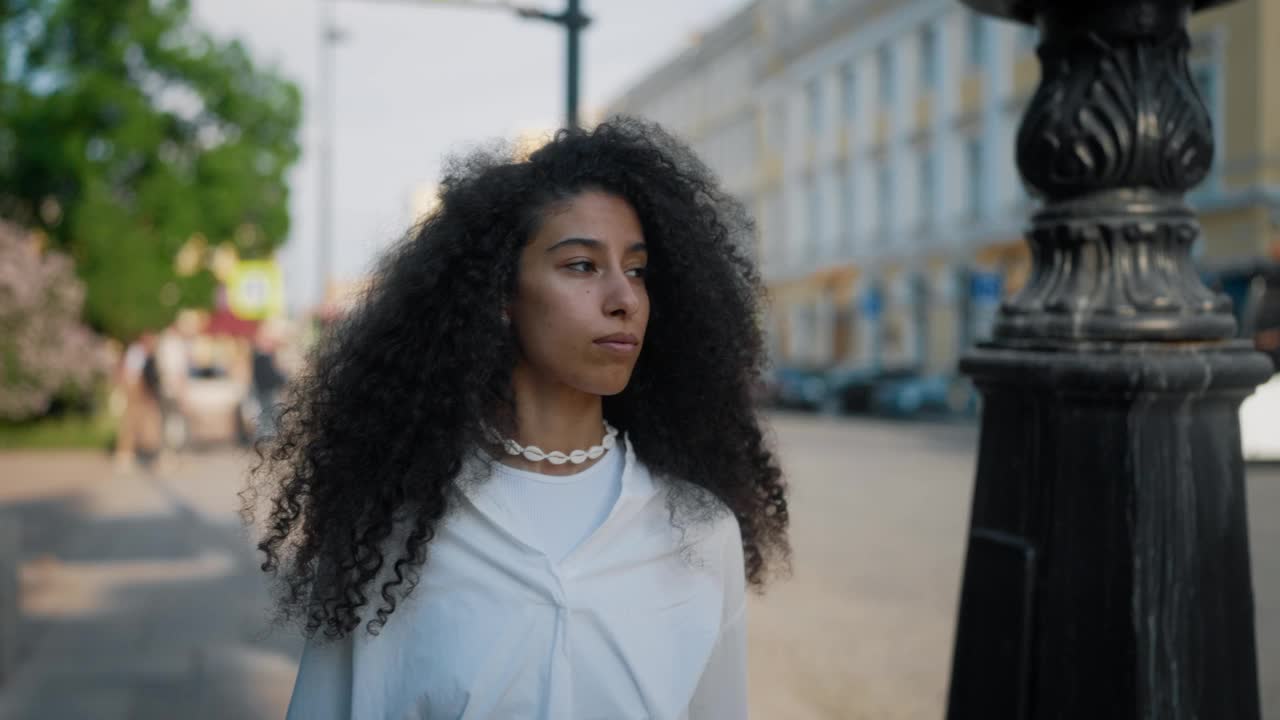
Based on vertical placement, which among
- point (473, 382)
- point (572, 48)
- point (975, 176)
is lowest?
point (473, 382)

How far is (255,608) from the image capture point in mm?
7527

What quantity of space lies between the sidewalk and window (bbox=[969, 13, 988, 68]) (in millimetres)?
29434

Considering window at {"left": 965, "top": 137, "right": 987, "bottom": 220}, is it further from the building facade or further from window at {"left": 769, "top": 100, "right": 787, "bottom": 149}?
window at {"left": 769, "top": 100, "right": 787, "bottom": 149}

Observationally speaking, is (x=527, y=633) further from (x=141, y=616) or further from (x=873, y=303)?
(x=873, y=303)

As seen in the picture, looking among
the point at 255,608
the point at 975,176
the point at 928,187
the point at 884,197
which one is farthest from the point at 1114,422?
the point at 884,197

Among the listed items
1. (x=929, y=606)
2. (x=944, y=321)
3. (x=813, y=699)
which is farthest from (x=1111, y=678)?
(x=944, y=321)

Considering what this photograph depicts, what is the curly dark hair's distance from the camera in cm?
216

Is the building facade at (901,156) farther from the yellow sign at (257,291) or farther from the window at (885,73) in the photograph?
the yellow sign at (257,291)

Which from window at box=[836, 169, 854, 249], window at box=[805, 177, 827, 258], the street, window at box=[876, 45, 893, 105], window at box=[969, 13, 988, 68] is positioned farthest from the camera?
window at box=[805, 177, 827, 258]

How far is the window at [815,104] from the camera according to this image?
49.2 m

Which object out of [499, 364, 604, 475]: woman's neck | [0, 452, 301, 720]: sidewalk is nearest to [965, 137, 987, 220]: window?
[0, 452, 301, 720]: sidewalk

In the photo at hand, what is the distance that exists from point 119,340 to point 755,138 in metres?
33.8

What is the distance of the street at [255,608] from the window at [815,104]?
36.9 m

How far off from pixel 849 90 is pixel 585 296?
153 feet
